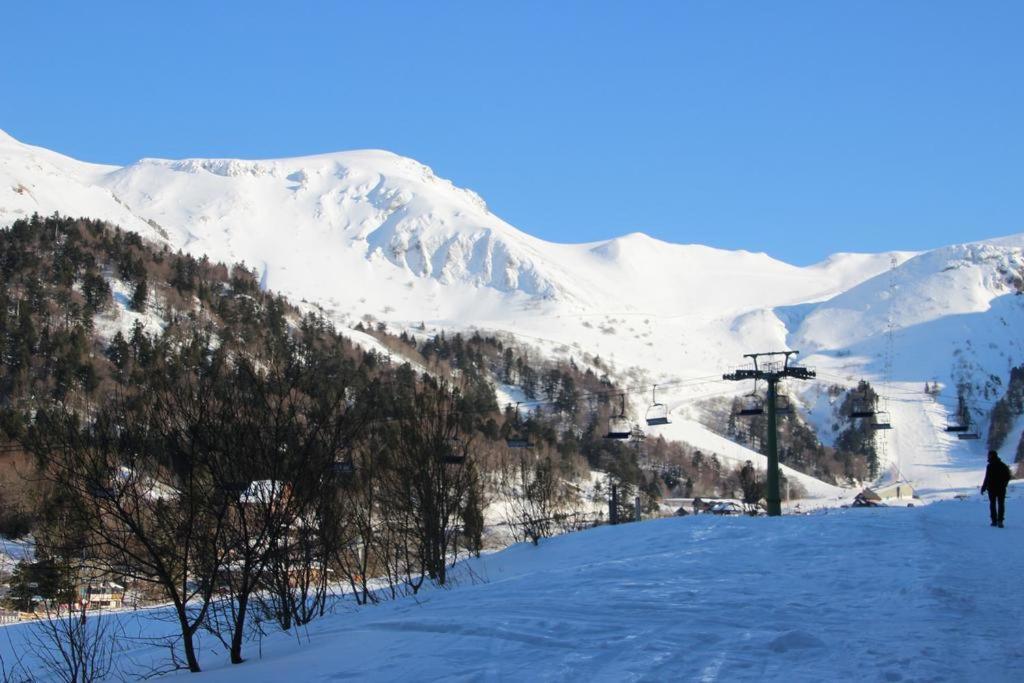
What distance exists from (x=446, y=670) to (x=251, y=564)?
4381mm

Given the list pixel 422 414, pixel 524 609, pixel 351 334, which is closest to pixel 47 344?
pixel 351 334

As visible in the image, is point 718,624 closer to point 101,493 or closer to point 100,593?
point 101,493

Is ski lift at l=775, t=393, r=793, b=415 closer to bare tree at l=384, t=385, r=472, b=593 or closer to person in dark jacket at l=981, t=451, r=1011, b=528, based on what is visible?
bare tree at l=384, t=385, r=472, b=593

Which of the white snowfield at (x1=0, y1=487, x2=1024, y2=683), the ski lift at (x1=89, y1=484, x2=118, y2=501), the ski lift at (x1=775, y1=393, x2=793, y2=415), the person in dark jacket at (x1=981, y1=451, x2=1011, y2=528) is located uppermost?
the ski lift at (x1=775, y1=393, x2=793, y2=415)

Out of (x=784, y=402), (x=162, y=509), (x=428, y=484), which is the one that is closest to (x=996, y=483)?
(x=428, y=484)

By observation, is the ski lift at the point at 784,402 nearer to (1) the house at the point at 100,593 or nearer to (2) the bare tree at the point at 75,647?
(1) the house at the point at 100,593

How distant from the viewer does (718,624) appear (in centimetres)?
1098

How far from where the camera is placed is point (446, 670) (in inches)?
372

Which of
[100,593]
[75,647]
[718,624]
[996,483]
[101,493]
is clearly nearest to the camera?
[718,624]

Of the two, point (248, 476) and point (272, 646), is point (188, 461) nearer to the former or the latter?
point (248, 476)

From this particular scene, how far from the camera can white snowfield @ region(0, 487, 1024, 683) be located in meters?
9.14

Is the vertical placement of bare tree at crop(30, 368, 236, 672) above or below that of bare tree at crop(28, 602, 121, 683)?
above

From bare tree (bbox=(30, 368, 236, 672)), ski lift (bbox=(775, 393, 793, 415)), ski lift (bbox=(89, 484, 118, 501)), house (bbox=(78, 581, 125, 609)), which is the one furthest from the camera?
ski lift (bbox=(775, 393, 793, 415))

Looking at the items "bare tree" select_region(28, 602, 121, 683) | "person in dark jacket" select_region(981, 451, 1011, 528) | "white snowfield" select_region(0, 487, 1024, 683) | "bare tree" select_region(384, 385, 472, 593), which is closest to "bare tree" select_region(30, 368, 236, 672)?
"bare tree" select_region(28, 602, 121, 683)
